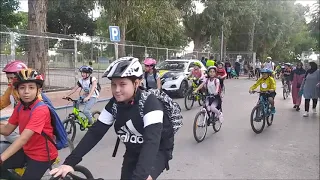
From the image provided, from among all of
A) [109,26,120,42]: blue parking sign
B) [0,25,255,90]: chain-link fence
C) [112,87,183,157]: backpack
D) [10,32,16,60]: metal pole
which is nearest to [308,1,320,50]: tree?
[109,26,120,42]: blue parking sign

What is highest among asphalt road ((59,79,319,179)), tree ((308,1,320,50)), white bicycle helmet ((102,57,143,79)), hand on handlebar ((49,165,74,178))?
tree ((308,1,320,50))

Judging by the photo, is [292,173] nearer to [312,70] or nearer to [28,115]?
[28,115]

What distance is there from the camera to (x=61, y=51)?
1686 centimetres

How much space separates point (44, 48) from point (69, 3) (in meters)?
25.0

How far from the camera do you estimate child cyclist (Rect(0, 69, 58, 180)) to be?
10.1 feet

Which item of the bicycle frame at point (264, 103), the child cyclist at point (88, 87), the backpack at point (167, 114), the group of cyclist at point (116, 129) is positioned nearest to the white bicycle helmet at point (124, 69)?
the group of cyclist at point (116, 129)

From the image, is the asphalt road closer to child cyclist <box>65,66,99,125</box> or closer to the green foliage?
child cyclist <box>65,66,99,125</box>

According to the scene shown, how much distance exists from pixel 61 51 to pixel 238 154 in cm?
1206

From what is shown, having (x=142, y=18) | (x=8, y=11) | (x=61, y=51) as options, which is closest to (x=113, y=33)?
(x=61, y=51)

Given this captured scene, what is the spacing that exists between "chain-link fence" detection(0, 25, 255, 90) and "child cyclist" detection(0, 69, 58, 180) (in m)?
7.73

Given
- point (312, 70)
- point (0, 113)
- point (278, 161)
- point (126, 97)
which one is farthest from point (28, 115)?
point (312, 70)

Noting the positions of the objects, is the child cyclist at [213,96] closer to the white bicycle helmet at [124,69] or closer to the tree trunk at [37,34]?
the white bicycle helmet at [124,69]

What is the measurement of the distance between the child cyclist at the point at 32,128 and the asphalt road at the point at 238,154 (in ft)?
7.00

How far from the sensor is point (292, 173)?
5691 millimetres
